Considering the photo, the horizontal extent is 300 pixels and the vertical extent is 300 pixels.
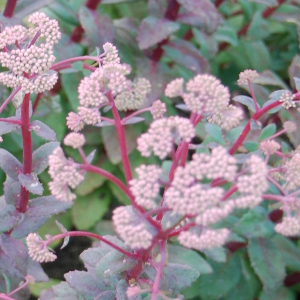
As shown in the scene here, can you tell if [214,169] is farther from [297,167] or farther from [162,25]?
[162,25]

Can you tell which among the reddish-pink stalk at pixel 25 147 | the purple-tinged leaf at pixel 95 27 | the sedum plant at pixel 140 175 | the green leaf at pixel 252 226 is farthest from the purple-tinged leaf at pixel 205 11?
the reddish-pink stalk at pixel 25 147

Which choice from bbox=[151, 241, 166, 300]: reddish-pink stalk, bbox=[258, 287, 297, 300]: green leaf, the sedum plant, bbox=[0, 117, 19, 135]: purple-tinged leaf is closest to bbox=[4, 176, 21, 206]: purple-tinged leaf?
the sedum plant

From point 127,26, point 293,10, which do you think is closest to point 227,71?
point 293,10

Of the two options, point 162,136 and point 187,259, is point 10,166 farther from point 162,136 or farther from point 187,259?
point 187,259

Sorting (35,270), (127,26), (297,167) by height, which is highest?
(297,167)

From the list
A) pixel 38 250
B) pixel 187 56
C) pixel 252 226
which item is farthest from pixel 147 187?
pixel 187 56

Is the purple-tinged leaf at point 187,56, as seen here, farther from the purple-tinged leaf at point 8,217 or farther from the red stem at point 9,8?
the purple-tinged leaf at point 8,217
